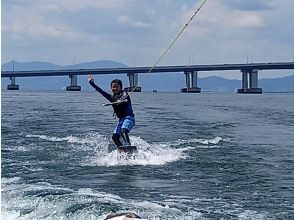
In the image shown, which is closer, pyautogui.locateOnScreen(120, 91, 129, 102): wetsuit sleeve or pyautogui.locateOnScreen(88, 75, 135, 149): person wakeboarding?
pyautogui.locateOnScreen(88, 75, 135, 149): person wakeboarding

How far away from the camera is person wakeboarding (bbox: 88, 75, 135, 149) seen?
16453mm

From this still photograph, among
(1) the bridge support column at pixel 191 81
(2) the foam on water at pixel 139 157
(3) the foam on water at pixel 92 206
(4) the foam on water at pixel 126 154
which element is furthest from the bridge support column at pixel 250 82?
(3) the foam on water at pixel 92 206

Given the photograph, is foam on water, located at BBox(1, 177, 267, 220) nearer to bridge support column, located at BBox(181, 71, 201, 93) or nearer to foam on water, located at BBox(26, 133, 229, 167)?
foam on water, located at BBox(26, 133, 229, 167)

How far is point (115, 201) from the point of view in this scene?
410 inches

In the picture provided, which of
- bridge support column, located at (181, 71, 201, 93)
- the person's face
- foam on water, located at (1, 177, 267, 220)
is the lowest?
foam on water, located at (1, 177, 267, 220)

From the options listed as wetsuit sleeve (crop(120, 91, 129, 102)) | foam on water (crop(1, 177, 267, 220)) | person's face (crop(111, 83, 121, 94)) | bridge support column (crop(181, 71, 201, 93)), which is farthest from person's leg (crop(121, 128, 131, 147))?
bridge support column (crop(181, 71, 201, 93))

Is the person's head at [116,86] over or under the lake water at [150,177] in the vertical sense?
over

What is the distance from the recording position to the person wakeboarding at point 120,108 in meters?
16.5

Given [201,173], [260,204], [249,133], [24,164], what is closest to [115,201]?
[260,204]

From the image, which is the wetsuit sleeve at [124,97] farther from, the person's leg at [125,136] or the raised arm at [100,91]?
the person's leg at [125,136]

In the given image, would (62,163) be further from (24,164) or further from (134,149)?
(134,149)

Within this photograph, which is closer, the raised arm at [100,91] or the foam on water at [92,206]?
the foam on water at [92,206]

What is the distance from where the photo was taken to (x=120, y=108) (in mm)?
16812

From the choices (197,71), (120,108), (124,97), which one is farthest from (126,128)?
(197,71)
